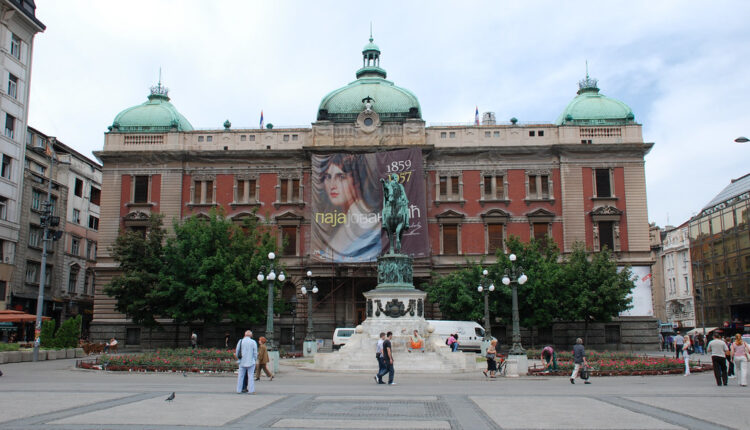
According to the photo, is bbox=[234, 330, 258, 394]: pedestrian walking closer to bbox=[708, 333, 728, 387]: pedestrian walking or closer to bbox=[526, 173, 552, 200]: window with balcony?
bbox=[708, 333, 728, 387]: pedestrian walking

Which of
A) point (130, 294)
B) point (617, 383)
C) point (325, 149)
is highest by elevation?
point (325, 149)

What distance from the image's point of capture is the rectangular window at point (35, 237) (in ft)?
172

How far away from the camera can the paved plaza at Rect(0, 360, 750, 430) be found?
1051 centimetres

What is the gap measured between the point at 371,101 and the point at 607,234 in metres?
20.1

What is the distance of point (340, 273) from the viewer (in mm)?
Result: 48156

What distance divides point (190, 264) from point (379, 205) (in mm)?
14263

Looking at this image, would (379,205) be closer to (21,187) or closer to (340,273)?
(340,273)

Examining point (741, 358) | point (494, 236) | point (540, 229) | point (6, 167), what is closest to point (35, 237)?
point (6, 167)

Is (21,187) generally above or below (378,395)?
above

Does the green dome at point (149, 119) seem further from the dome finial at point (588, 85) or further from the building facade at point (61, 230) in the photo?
the dome finial at point (588, 85)

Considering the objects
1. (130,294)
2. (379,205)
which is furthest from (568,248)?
(130,294)

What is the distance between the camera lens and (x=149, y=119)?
5369cm

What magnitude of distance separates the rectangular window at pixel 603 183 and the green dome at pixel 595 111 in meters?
4.28

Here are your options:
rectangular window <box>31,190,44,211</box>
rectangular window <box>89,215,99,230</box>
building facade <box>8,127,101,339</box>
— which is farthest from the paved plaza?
rectangular window <box>89,215,99,230</box>
